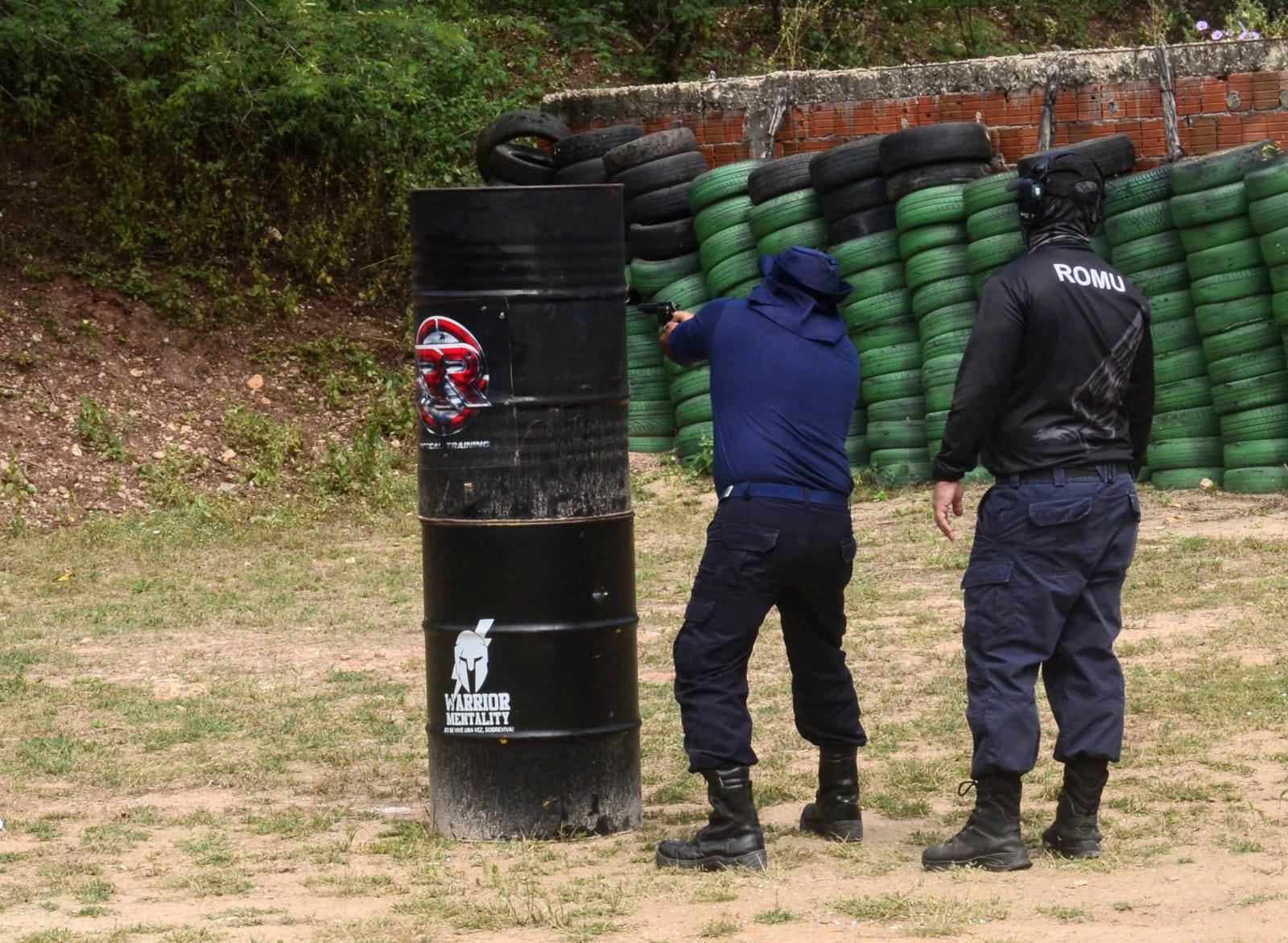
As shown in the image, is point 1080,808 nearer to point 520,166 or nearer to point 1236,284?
point 1236,284

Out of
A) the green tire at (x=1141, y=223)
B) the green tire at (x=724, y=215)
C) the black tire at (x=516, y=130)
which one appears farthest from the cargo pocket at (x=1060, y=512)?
the black tire at (x=516, y=130)

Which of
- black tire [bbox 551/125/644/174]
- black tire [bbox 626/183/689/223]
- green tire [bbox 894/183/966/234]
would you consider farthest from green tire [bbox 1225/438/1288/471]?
black tire [bbox 551/125/644/174]

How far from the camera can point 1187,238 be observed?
1128 centimetres

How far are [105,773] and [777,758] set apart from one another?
8.23 ft

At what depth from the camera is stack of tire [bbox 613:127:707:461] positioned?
45.3 feet

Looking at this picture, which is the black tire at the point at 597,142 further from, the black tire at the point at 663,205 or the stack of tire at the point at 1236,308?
the stack of tire at the point at 1236,308

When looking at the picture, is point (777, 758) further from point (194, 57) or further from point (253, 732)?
point (194, 57)

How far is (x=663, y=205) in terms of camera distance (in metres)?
13.8

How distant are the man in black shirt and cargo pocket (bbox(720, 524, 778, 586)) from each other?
50 centimetres

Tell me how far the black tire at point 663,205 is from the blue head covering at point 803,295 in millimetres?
8490

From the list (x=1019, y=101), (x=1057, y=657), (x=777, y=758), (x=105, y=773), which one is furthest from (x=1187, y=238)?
(x=105, y=773)

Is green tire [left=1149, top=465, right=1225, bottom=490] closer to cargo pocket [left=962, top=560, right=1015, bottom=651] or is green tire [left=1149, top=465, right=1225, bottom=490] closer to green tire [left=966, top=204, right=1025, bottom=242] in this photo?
green tire [left=966, top=204, right=1025, bottom=242]

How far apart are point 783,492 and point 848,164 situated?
7.85 meters

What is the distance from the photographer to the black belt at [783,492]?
5207 millimetres
